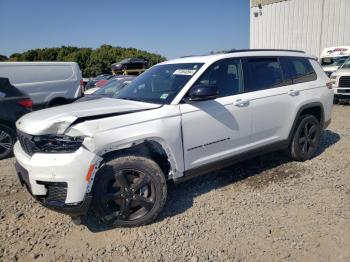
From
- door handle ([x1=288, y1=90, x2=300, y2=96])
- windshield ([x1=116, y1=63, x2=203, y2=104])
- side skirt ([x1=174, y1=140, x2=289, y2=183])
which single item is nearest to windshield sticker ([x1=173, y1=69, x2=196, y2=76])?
windshield ([x1=116, y1=63, x2=203, y2=104])

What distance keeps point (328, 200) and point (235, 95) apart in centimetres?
172

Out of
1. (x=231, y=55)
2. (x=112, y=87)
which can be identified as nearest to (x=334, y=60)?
(x=112, y=87)

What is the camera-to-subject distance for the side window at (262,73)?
4.33m

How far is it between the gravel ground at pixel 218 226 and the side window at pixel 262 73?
4.38ft

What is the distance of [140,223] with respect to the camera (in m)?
3.43

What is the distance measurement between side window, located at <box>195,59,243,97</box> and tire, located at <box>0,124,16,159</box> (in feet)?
15.1

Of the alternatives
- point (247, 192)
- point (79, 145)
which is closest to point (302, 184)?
point (247, 192)

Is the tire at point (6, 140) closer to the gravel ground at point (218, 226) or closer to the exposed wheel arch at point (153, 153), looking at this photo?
the gravel ground at point (218, 226)

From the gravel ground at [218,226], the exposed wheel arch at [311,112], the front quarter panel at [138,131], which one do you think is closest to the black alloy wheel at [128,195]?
the gravel ground at [218,226]

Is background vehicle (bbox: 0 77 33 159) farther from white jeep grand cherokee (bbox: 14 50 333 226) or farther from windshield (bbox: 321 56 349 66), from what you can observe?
windshield (bbox: 321 56 349 66)

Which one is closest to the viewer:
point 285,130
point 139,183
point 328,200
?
point 139,183

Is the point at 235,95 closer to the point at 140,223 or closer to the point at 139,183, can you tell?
the point at 139,183

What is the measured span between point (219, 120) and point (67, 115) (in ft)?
5.78

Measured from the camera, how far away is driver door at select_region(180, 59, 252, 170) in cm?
367
